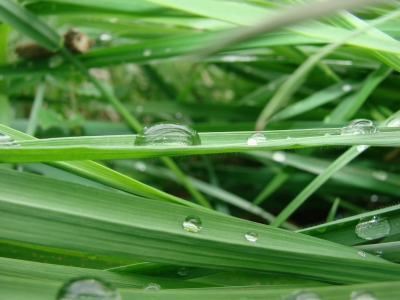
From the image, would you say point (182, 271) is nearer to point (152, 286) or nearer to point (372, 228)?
point (152, 286)

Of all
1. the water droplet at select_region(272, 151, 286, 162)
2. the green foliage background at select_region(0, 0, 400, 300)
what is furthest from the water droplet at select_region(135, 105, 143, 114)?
the water droplet at select_region(272, 151, 286, 162)

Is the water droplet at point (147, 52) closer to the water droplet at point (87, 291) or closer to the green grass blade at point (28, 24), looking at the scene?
the green grass blade at point (28, 24)

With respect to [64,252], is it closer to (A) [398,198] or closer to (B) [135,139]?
(B) [135,139]

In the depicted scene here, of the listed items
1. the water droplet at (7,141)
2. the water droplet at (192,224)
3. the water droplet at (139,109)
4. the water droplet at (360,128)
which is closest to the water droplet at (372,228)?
the water droplet at (360,128)

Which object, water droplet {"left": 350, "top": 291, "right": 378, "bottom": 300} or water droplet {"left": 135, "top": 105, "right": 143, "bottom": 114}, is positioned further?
water droplet {"left": 135, "top": 105, "right": 143, "bottom": 114}

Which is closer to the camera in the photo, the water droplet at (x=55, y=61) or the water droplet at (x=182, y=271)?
the water droplet at (x=182, y=271)

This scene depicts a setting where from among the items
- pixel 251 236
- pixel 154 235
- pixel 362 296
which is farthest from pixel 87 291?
pixel 362 296

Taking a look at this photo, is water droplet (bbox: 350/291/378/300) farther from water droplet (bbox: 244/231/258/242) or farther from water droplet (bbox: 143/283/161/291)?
water droplet (bbox: 143/283/161/291)
